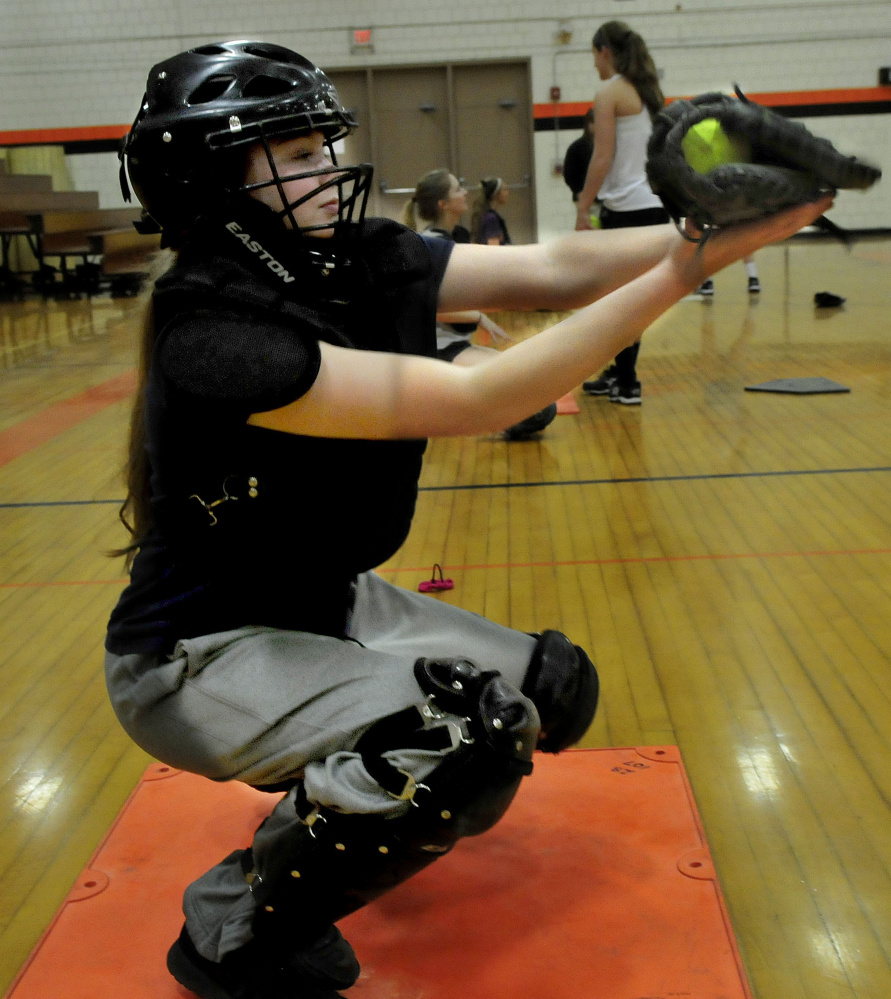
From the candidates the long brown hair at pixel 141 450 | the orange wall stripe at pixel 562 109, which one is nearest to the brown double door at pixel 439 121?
the orange wall stripe at pixel 562 109

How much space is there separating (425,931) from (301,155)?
1.05m

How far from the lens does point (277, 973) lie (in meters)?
1.30

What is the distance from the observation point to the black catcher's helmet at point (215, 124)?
1.24 m

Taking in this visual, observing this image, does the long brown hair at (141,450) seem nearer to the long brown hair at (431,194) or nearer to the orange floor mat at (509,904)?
the orange floor mat at (509,904)

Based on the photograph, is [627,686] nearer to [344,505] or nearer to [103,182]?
[344,505]

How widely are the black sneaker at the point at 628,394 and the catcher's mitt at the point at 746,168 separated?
146 inches

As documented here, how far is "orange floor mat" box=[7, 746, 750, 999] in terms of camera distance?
1300 mm

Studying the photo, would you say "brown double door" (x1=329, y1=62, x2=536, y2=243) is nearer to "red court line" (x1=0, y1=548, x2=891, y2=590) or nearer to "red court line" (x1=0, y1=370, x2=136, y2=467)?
"red court line" (x1=0, y1=370, x2=136, y2=467)

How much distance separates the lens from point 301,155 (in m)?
1.30

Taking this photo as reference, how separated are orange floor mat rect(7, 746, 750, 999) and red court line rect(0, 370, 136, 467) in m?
3.07

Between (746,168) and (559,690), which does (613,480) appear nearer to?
(559,690)

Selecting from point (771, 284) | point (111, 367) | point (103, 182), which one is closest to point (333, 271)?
point (111, 367)

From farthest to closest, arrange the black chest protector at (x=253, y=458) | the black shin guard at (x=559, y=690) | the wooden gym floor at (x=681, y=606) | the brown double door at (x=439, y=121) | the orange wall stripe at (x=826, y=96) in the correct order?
the brown double door at (x=439, y=121) → the orange wall stripe at (x=826, y=96) → the wooden gym floor at (x=681, y=606) → the black shin guard at (x=559, y=690) → the black chest protector at (x=253, y=458)

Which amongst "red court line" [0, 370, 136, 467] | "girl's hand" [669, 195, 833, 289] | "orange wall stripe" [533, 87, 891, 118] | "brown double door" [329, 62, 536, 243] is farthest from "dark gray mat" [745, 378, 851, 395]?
"orange wall stripe" [533, 87, 891, 118]
